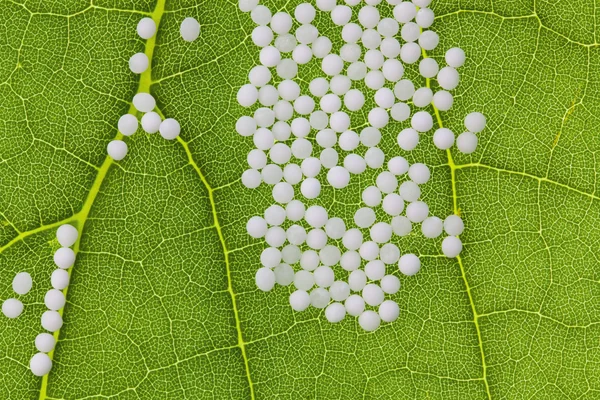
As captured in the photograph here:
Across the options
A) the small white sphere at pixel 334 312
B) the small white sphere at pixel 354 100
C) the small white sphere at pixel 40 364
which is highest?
the small white sphere at pixel 354 100

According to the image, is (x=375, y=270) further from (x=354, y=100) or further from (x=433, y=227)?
(x=354, y=100)

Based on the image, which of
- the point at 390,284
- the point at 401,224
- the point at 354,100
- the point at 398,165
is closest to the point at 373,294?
the point at 390,284

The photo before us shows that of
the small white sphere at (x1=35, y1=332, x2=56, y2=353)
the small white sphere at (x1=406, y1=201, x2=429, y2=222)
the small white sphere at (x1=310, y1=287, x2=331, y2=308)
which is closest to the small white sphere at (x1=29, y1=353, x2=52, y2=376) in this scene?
the small white sphere at (x1=35, y1=332, x2=56, y2=353)

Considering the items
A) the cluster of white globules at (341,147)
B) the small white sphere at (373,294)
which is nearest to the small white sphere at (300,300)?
the cluster of white globules at (341,147)

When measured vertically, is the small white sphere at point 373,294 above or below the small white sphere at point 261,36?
below

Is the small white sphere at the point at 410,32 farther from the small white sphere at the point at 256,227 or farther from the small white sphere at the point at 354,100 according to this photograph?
the small white sphere at the point at 256,227

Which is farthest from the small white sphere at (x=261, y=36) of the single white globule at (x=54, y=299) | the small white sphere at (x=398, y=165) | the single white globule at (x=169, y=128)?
the single white globule at (x=54, y=299)
